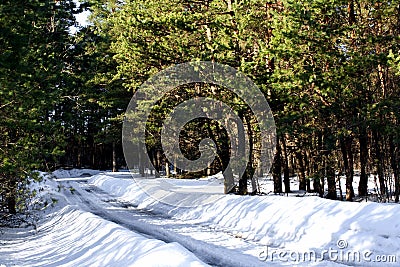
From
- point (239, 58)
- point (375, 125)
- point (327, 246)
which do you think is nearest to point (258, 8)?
point (239, 58)

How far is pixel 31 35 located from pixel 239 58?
798cm

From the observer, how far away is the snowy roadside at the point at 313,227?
805cm

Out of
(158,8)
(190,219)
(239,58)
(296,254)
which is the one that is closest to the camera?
(296,254)

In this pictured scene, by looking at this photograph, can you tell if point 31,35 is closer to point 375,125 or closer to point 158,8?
point 158,8

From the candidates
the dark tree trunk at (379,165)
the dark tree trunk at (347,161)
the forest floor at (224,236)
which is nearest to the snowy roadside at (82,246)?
the forest floor at (224,236)

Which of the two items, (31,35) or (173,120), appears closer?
(31,35)

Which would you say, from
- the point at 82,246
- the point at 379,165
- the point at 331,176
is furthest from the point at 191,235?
the point at 379,165

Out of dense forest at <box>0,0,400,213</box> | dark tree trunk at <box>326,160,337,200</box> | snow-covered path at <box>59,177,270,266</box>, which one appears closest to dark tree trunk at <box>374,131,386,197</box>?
dense forest at <box>0,0,400,213</box>

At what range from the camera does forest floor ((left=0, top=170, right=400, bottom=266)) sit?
8031 millimetres

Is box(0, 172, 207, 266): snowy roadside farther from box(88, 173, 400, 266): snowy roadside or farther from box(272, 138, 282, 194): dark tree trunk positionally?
box(272, 138, 282, 194): dark tree trunk

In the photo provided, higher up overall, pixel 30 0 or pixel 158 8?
pixel 158 8

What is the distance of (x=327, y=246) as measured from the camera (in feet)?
28.9

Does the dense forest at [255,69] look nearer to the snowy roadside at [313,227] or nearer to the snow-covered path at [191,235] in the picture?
the snow-covered path at [191,235]

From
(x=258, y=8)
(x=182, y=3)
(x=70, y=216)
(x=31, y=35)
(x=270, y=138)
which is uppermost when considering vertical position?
(x=182, y=3)
